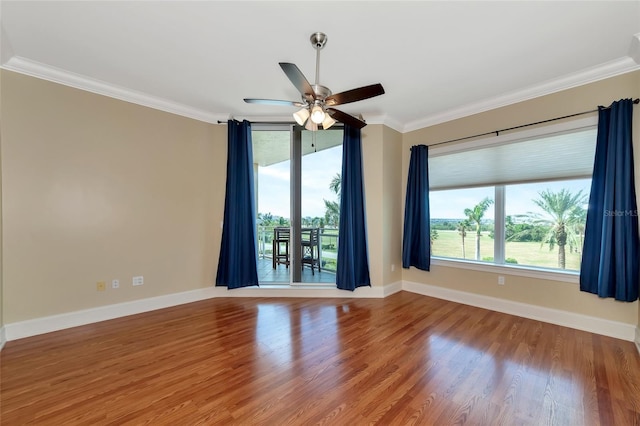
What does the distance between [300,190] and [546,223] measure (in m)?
3.34

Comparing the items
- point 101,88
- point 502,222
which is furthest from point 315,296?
point 101,88

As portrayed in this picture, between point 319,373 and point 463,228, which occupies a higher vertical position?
point 463,228

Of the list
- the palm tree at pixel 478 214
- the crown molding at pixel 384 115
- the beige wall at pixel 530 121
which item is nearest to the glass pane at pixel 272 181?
the crown molding at pixel 384 115

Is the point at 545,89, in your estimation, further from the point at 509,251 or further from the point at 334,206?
the point at 334,206

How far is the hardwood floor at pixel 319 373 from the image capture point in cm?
167

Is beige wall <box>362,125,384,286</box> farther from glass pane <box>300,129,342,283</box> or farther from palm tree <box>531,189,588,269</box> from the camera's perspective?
palm tree <box>531,189,588,269</box>

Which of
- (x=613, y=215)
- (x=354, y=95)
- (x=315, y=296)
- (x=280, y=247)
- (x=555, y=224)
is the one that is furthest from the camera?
(x=280, y=247)

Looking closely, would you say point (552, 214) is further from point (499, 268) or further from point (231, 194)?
point (231, 194)

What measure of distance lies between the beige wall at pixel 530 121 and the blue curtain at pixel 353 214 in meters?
1.10

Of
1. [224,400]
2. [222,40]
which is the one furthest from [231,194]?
[224,400]

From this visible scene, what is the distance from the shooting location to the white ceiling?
2008mm

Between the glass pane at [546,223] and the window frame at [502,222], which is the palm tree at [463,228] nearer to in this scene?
the window frame at [502,222]

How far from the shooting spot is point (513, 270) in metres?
3.38

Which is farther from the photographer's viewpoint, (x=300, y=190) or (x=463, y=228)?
(x=300, y=190)
